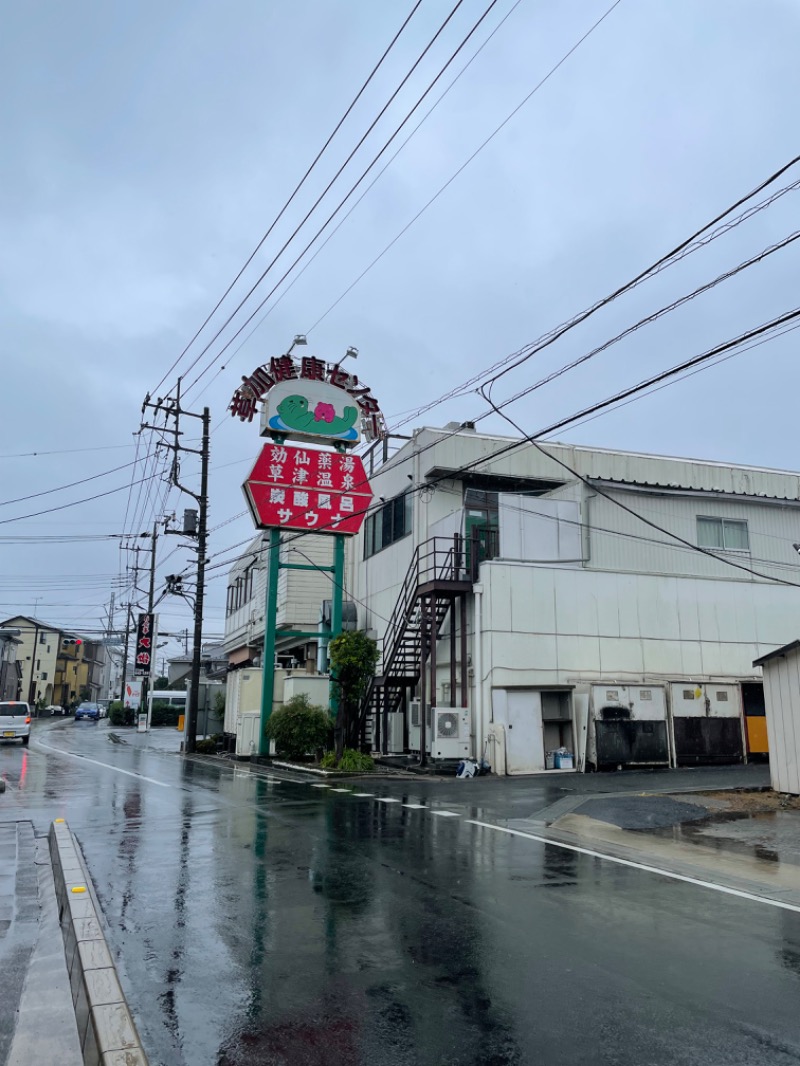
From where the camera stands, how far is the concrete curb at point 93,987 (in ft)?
12.5

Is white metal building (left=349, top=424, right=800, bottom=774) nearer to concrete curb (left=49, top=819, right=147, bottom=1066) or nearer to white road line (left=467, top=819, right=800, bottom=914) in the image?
white road line (left=467, top=819, right=800, bottom=914)

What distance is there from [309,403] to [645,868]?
2002 centimetres

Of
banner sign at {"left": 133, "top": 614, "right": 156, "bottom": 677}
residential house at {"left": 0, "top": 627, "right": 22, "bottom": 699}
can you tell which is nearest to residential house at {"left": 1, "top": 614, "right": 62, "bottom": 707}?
residential house at {"left": 0, "top": 627, "right": 22, "bottom": 699}

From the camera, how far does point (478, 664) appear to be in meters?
20.3

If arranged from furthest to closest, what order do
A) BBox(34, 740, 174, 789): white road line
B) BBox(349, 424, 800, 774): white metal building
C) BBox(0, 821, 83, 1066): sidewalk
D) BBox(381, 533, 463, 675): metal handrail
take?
BBox(381, 533, 463, 675): metal handrail, BBox(349, 424, 800, 774): white metal building, BBox(34, 740, 174, 789): white road line, BBox(0, 821, 83, 1066): sidewalk

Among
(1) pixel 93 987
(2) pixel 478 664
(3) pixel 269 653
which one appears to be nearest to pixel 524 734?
(2) pixel 478 664

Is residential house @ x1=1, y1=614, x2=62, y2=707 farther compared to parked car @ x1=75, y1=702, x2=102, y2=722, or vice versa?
residential house @ x1=1, y1=614, x2=62, y2=707

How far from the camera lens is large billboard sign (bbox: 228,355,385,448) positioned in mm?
25438

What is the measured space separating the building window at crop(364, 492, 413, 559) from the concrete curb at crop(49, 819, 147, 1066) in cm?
1822

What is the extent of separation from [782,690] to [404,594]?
11.4 m

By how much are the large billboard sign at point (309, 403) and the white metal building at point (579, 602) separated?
1.93 m

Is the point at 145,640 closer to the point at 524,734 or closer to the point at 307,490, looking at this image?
the point at 307,490

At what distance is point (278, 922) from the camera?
20.7 feet

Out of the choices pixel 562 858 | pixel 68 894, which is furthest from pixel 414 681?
pixel 68 894
